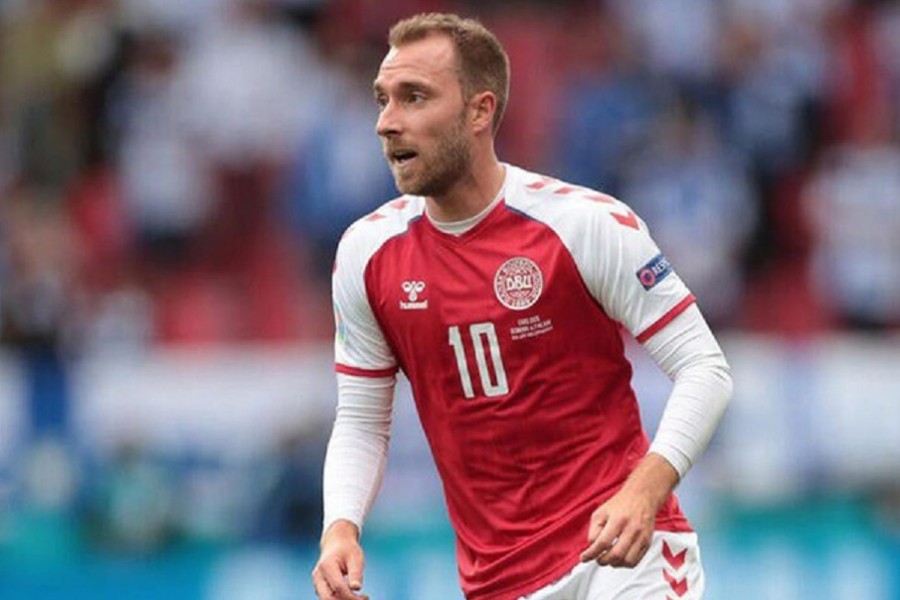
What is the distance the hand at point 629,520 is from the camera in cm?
551

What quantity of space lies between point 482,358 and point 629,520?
2.63ft

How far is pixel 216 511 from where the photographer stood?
479 inches

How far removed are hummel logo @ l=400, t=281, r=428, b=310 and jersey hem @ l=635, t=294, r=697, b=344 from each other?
24.4 inches

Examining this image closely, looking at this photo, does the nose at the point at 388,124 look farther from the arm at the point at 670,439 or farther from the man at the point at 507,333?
the arm at the point at 670,439

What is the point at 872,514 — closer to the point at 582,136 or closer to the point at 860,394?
the point at 860,394

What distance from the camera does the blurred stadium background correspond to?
38.8 feet

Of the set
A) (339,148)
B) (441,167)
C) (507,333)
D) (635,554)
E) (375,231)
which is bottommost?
(635,554)

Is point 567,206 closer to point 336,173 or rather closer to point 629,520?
point 629,520

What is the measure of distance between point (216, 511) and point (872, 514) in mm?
3482

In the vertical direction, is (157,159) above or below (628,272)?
above

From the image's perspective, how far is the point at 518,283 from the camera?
6.14 metres

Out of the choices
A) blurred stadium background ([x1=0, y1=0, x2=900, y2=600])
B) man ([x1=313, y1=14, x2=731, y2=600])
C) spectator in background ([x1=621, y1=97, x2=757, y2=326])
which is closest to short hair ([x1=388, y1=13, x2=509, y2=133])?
man ([x1=313, y1=14, x2=731, y2=600])

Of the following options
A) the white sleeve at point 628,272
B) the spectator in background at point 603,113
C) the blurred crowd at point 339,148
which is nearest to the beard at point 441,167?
the white sleeve at point 628,272

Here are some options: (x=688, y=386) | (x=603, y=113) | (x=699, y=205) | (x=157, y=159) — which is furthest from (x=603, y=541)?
(x=157, y=159)
